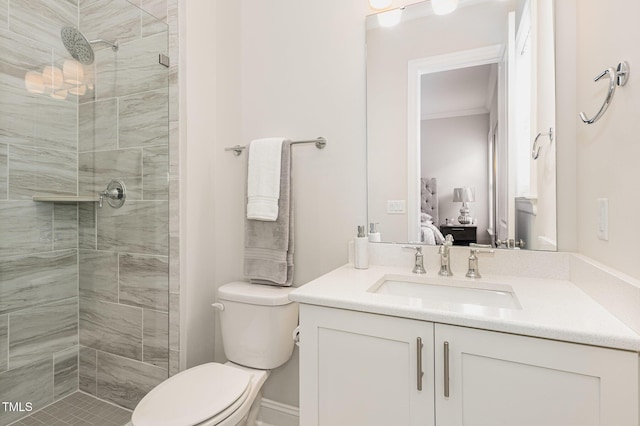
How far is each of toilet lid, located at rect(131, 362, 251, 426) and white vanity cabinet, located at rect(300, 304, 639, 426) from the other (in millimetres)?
323

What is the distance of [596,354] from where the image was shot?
2.39 feet

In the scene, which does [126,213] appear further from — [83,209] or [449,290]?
[449,290]

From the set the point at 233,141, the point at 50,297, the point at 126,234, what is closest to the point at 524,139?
the point at 233,141

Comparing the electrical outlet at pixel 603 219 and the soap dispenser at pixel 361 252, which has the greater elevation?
the electrical outlet at pixel 603 219

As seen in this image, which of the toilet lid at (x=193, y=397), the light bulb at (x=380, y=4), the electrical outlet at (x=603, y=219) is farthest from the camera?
the light bulb at (x=380, y=4)

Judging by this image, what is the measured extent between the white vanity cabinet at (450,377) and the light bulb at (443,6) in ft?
4.16

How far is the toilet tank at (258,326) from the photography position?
4.76 feet

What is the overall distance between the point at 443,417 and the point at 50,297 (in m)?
1.97

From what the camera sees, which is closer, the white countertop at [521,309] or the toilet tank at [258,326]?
the white countertop at [521,309]

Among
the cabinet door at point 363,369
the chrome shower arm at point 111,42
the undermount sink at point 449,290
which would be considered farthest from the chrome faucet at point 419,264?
the chrome shower arm at point 111,42

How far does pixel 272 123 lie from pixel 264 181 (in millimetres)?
352

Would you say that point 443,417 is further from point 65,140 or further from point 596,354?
point 65,140

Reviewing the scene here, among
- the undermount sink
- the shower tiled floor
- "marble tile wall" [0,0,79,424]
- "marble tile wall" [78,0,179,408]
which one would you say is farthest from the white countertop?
"marble tile wall" [0,0,79,424]

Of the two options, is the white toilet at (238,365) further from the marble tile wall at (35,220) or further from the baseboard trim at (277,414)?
the marble tile wall at (35,220)
